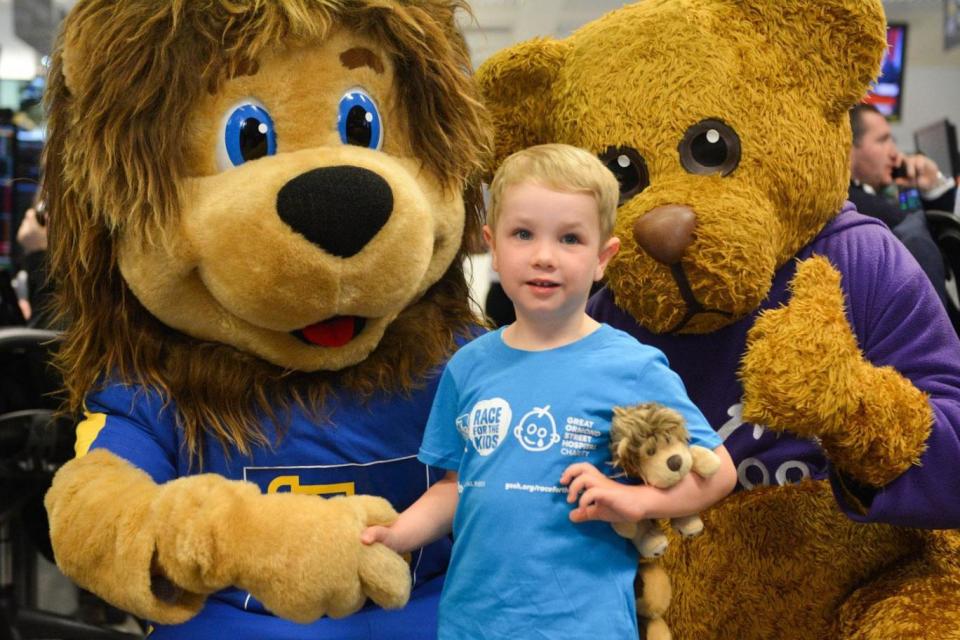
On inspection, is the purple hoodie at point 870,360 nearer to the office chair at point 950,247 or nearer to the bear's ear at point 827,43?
the bear's ear at point 827,43

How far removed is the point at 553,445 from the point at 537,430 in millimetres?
28

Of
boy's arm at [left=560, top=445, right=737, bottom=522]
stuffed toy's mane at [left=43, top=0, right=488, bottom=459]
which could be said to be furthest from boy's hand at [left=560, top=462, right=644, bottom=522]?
stuffed toy's mane at [left=43, top=0, right=488, bottom=459]

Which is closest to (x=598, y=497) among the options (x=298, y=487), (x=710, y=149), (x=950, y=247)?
(x=298, y=487)

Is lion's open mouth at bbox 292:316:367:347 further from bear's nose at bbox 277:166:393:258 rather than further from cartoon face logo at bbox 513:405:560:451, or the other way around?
cartoon face logo at bbox 513:405:560:451

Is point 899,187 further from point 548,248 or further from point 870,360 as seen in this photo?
point 548,248

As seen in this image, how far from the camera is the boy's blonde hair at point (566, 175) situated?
4.33ft

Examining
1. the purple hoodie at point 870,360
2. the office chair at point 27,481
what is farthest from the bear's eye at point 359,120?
the office chair at point 27,481

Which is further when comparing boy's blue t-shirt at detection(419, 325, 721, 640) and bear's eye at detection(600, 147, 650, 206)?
bear's eye at detection(600, 147, 650, 206)

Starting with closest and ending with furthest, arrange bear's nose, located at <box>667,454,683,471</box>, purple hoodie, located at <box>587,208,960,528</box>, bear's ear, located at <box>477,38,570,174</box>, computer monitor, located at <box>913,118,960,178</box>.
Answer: bear's nose, located at <box>667,454,683,471</box>, purple hoodie, located at <box>587,208,960,528</box>, bear's ear, located at <box>477,38,570,174</box>, computer monitor, located at <box>913,118,960,178</box>

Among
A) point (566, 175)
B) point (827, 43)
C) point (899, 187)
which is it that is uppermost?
point (827, 43)

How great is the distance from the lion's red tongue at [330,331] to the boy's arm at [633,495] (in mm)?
456

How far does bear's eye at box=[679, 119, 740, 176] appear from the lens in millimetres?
1613

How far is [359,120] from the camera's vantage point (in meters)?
1.58

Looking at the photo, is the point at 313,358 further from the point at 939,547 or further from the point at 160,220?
the point at 939,547
